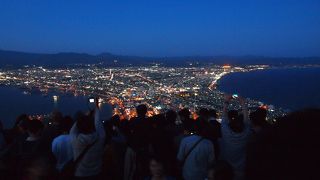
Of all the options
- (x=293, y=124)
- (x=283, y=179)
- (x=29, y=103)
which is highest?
(x=293, y=124)

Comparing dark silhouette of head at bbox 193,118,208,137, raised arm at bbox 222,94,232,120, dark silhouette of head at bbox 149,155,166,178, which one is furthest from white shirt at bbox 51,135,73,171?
raised arm at bbox 222,94,232,120

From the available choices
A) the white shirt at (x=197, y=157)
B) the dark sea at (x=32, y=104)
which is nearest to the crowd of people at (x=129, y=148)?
the white shirt at (x=197, y=157)

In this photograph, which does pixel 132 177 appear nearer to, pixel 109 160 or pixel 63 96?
pixel 109 160

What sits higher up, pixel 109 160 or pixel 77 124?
pixel 77 124

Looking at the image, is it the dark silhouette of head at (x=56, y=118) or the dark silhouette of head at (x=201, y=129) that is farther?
the dark silhouette of head at (x=56, y=118)

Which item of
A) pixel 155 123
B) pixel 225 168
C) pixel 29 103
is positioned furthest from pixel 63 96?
pixel 225 168

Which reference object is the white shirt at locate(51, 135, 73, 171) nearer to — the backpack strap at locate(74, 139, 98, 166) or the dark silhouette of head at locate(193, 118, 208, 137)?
the backpack strap at locate(74, 139, 98, 166)

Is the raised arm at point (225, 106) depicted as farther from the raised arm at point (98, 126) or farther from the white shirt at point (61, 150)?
the white shirt at point (61, 150)

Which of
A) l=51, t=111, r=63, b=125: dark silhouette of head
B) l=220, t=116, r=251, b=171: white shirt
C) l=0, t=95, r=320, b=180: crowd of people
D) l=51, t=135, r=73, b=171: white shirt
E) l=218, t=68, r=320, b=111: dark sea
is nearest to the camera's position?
l=0, t=95, r=320, b=180: crowd of people
